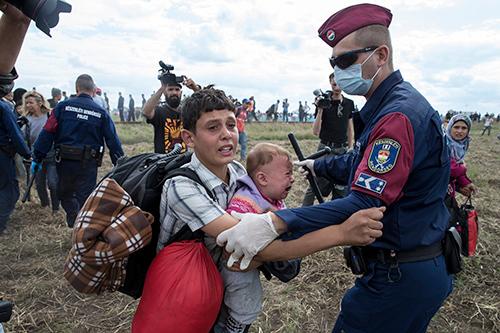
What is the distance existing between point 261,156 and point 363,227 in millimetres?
761

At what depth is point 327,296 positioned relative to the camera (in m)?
3.97

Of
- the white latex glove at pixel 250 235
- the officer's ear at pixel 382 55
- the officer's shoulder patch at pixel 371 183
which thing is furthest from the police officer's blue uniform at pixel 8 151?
the officer's shoulder patch at pixel 371 183

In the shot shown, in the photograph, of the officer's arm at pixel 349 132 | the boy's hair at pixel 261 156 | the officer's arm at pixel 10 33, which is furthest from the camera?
the officer's arm at pixel 349 132

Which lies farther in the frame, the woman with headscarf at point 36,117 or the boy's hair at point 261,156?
the woman with headscarf at point 36,117

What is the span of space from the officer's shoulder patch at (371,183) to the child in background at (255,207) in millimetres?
529

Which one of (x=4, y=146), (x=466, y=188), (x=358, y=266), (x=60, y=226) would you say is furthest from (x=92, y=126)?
(x=466, y=188)

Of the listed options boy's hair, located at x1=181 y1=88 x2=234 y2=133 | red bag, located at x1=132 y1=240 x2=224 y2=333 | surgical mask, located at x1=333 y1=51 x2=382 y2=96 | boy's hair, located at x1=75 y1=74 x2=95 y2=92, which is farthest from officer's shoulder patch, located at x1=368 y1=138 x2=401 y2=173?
boy's hair, located at x1=75 y1=74 x2=95 y2=92

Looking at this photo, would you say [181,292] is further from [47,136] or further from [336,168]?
[47,136]

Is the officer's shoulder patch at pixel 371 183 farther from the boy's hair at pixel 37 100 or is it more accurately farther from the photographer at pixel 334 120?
the boy's hair at pixel 37 100

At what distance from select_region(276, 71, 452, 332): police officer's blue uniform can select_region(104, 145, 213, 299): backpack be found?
584mm

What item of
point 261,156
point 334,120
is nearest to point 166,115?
point 334,120

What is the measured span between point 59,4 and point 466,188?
14.4 ft

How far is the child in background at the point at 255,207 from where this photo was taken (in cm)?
186

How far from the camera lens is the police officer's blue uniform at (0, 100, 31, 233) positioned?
4781 mm
